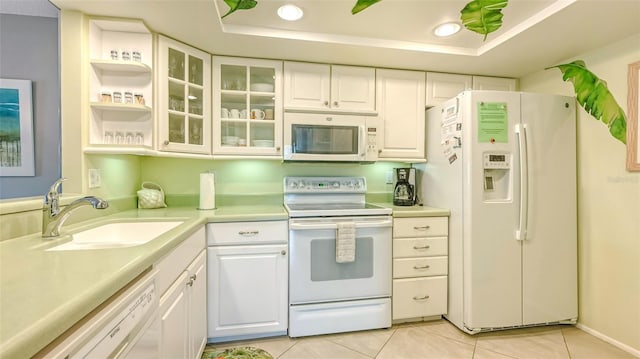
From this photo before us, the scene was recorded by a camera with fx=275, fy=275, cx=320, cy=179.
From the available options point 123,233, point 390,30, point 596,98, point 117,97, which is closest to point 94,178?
point 123,233

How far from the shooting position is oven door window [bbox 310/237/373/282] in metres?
A: 1.97

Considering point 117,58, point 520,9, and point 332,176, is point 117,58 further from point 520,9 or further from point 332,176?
point 520,9

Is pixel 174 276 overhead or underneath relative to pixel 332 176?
underneath

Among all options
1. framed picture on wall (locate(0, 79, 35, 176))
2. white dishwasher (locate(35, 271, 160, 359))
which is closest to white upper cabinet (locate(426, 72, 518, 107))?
white dishwasher (locate(35, 271, 160, 359))

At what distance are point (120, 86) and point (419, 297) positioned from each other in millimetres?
2565

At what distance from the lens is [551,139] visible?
2041 mm

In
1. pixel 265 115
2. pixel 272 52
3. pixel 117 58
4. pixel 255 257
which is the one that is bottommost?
pixel 255 257

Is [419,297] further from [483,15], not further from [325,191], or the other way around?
[483,15]

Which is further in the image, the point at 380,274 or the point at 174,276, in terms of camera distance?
the point at 380,274

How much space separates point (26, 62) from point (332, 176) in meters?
2.12

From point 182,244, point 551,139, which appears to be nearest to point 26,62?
point 182,244

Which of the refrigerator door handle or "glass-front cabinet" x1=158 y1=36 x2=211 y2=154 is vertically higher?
"glass-front cabinet" x1=158 y1=36 x2=211 y2=154

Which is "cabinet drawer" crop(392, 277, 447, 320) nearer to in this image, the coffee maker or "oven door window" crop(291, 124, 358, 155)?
the coffee maker

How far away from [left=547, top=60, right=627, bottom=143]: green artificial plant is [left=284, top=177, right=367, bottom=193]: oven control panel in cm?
174
